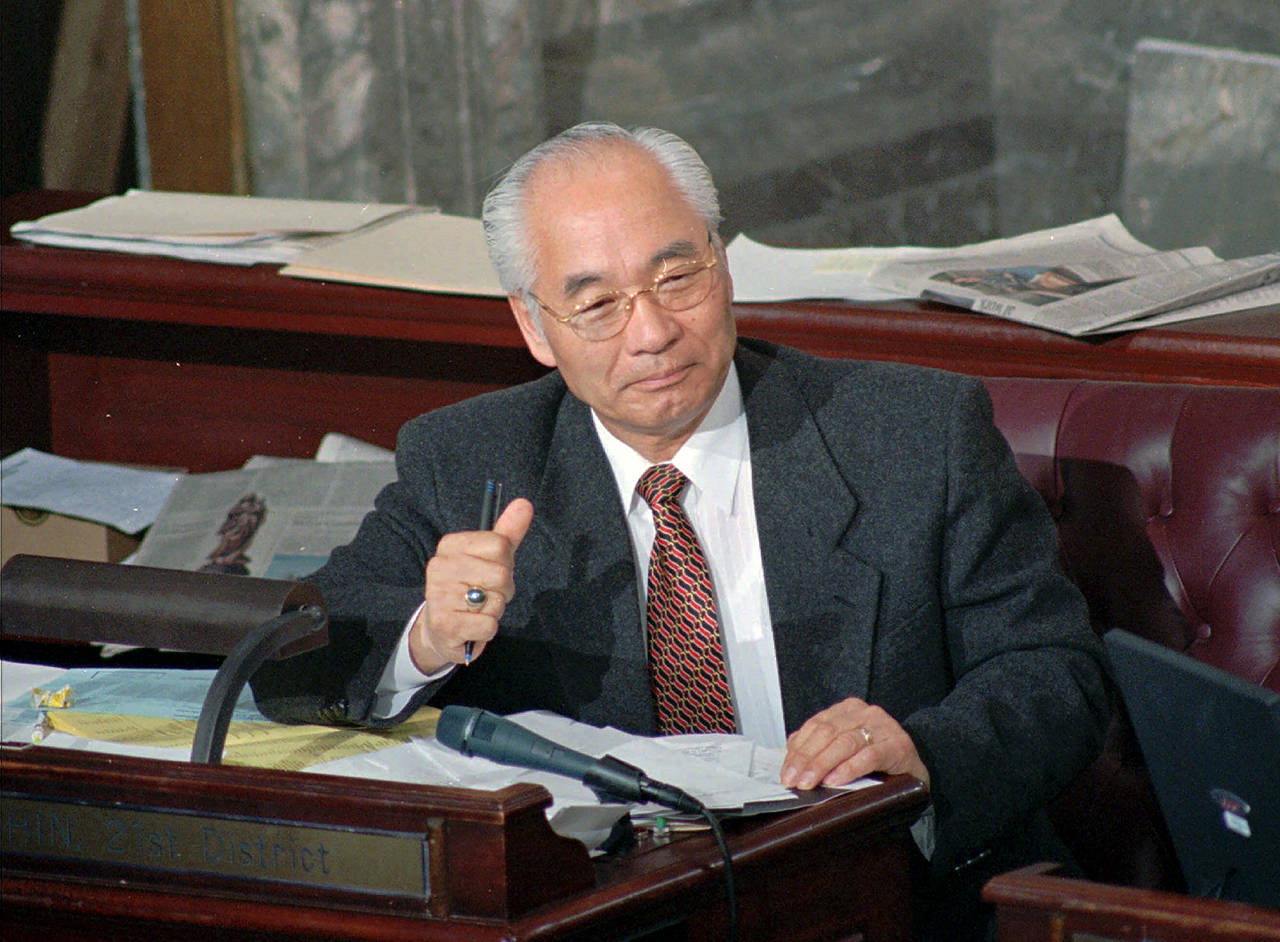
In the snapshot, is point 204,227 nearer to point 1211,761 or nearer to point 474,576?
point 474,576

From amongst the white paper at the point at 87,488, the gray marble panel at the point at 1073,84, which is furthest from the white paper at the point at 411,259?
the gray marble panel at the point at 1073,84

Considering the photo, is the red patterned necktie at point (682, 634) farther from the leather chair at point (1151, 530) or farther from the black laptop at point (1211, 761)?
the black laptop at point (1211, 761)

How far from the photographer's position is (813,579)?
1.64 meters

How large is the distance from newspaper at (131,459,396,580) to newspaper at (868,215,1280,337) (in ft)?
2.86

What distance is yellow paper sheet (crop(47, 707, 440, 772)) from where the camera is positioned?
1.34 metres

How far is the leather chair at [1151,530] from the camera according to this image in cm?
169

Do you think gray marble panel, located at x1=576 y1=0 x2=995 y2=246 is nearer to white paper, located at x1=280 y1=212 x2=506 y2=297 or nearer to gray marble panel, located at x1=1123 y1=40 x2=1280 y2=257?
gray marble panel, located at x1=1123 y1=40 x2=1280 y2=257

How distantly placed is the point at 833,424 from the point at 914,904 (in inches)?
20.1

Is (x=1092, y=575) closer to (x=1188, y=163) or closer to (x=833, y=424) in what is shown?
(x=833, y=424)

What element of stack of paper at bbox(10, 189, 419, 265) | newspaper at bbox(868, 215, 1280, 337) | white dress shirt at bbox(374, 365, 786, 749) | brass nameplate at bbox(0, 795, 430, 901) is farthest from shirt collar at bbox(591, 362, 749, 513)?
stack of paper at bbox(10, 189, 419, 265)

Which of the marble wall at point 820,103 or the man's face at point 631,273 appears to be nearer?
the man's face at point 631,273

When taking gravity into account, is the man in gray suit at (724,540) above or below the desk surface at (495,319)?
below

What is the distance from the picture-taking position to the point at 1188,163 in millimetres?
3367

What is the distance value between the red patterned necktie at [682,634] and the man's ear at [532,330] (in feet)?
0.66
